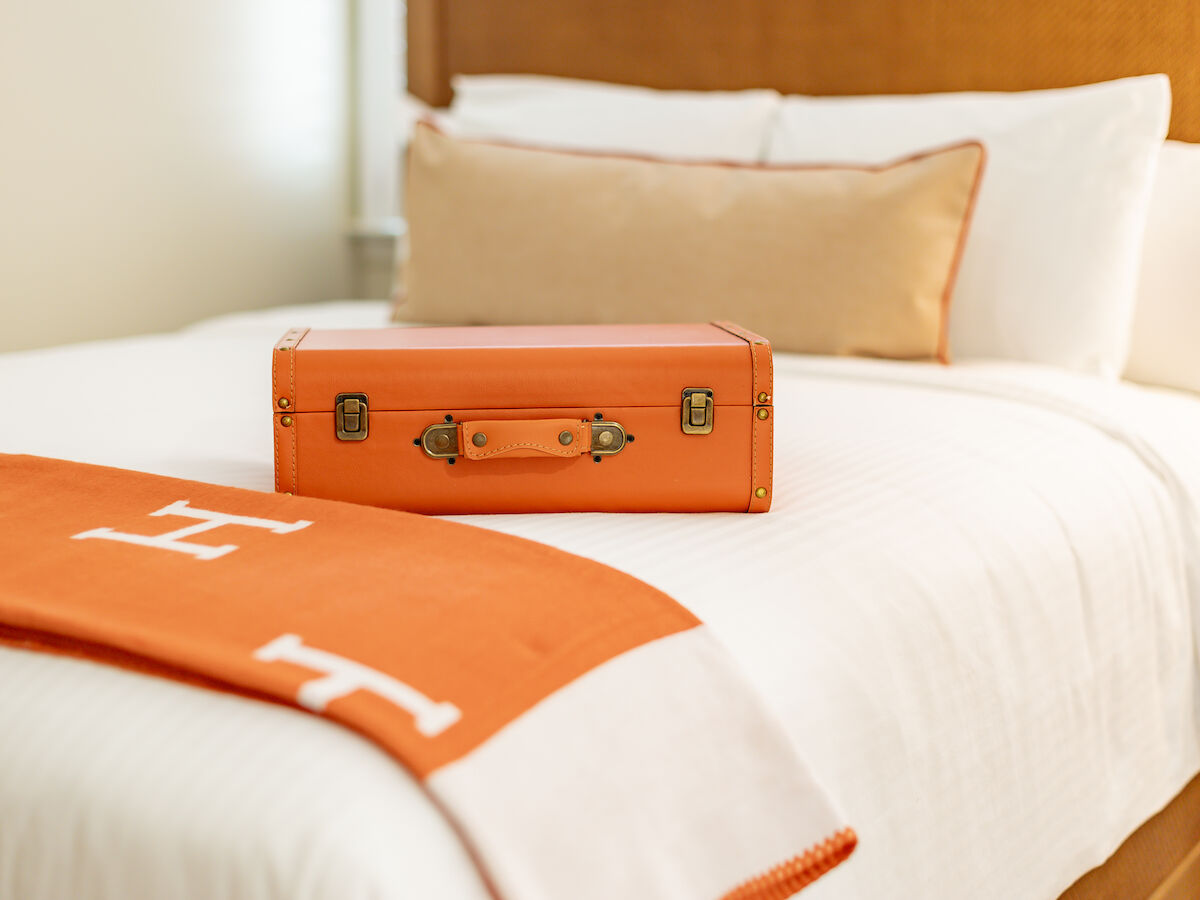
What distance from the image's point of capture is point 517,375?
0.92 metres

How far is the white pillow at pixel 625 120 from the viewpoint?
199cm

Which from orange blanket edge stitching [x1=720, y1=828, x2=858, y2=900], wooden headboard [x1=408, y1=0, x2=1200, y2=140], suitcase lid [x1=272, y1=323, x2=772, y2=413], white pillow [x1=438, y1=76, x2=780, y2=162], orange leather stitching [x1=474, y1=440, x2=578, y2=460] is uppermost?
wooden headboard [x1=408, y1=0, x2=1200, y2=140]

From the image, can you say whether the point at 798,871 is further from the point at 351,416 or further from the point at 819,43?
the point at 819,43

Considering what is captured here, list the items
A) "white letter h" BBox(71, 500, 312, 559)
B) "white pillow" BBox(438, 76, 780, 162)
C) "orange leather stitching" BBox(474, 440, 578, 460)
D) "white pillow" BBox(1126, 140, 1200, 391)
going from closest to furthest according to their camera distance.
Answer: "white letter h" BBox(71, 500, 312, 559) → "orange leather stitching" BBox(474, 440, 578, 460) → "white pillow" BBox(1126, 140, 1200, 391) → "white pillow" BBox(438, 76, 780, 162)

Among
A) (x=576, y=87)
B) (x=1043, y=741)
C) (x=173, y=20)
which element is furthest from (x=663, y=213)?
(x=173, y=20)

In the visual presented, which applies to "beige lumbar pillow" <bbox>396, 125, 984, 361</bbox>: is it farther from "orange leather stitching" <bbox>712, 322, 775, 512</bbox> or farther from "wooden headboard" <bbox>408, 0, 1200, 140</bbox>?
"orange leather stitching" <bbox>712, 322, 775, 512</bbox>

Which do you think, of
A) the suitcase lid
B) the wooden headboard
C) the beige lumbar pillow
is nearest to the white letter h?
the suitcase lid

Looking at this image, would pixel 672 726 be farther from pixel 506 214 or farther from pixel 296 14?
pixel 296 14

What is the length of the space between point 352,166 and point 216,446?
2.08 metres

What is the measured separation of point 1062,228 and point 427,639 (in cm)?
131

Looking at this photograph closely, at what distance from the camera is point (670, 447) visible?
0.94 meters

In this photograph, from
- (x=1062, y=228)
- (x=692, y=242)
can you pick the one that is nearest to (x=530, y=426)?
(x=692, y=242)

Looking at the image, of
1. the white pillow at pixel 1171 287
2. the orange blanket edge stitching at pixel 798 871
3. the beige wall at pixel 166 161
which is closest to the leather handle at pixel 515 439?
the orange blanket edge stitching at pixel 798 871

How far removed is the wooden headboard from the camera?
1.89m
